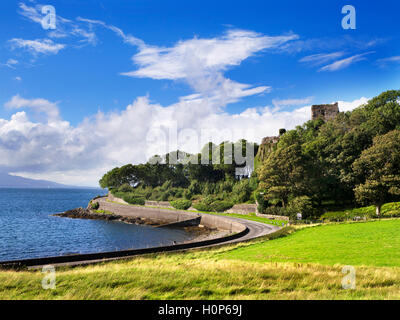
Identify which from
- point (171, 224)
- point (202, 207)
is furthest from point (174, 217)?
point (202, 207)

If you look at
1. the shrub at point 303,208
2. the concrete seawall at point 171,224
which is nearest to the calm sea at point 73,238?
the concrete seawall at point 171,224

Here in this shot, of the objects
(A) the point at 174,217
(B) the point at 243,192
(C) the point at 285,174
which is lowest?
(A) the point at 174,217

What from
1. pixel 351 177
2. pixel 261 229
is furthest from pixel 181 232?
pixel 351 177

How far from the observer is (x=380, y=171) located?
42.3m

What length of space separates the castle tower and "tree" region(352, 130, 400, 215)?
4419 cm

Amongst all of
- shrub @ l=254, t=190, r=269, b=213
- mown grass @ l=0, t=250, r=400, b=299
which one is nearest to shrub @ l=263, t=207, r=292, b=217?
shrub @ l=254, t=190, r=269, b=213

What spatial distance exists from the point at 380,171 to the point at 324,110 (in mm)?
50041

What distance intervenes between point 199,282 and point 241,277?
1609mm

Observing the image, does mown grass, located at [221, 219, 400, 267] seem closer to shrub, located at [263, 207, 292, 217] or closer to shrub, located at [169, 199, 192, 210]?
shrub, located at [263, 207, 292, 217]

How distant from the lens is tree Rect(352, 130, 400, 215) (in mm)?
40719

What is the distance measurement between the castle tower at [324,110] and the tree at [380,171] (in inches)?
1740

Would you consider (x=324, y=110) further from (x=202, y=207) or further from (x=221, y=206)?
(x=202, y=207)
